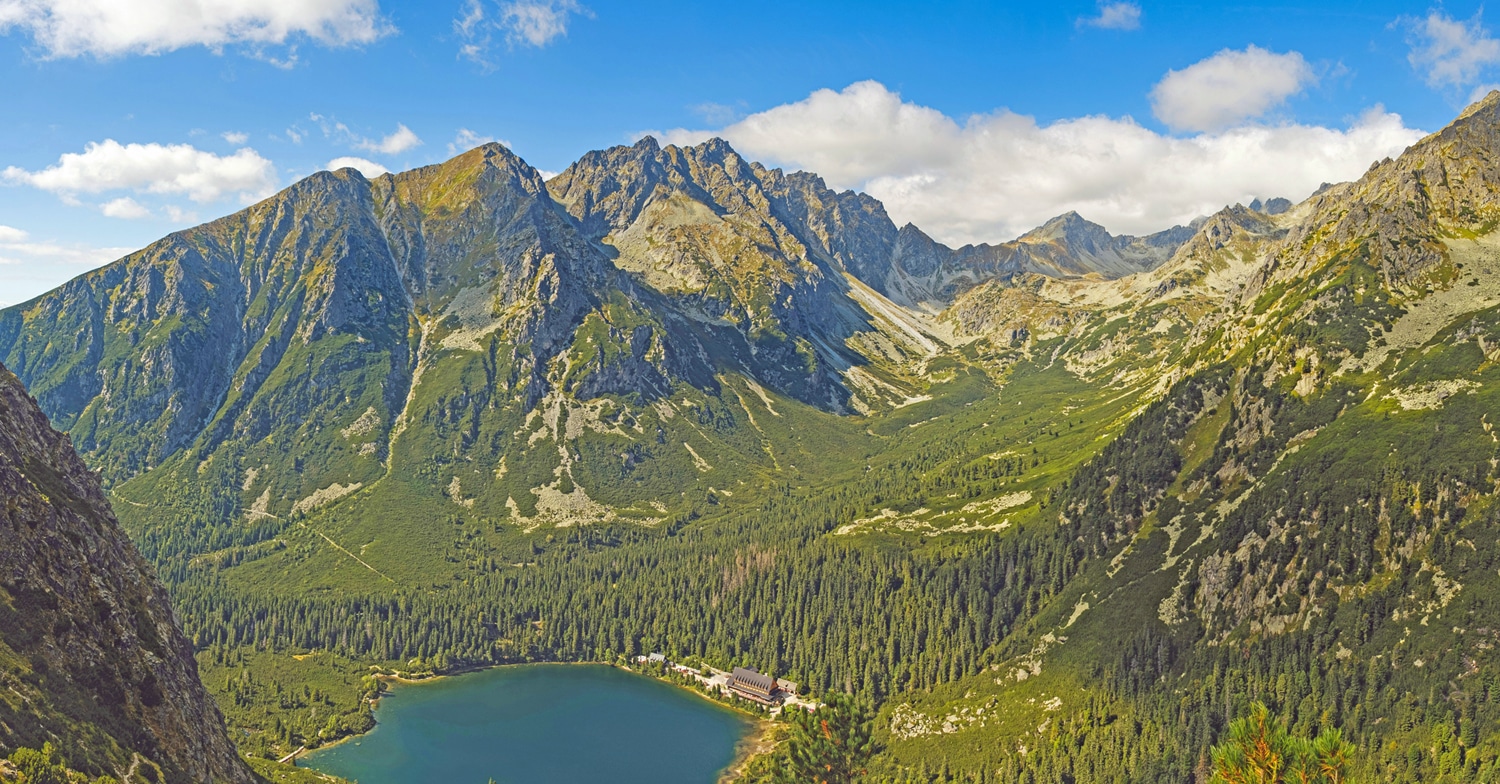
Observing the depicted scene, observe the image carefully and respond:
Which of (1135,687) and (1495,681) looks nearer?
(1495,681)

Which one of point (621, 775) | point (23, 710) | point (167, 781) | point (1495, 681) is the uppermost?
point (23, 710)

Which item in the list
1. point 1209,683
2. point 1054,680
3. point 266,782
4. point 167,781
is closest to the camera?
point 167,781

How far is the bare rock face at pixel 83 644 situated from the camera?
7500cm

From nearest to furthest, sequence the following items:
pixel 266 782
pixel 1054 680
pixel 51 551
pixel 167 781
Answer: pixel 167 781, pixel 51 551, pixel 266 782, pixel 1054 680

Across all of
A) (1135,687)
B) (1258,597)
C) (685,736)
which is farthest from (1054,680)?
(685,736)

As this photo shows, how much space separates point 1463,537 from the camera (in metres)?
149

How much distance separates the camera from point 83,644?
85625 mm

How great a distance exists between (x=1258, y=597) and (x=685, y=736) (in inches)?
4936

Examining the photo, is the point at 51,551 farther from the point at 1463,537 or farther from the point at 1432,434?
the point at 1432,434

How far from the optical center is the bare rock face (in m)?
75.0

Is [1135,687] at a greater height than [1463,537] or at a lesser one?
lesser

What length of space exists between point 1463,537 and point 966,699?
97980mm

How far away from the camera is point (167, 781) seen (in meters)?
80.5

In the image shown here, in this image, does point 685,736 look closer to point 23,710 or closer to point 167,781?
point 167,781
